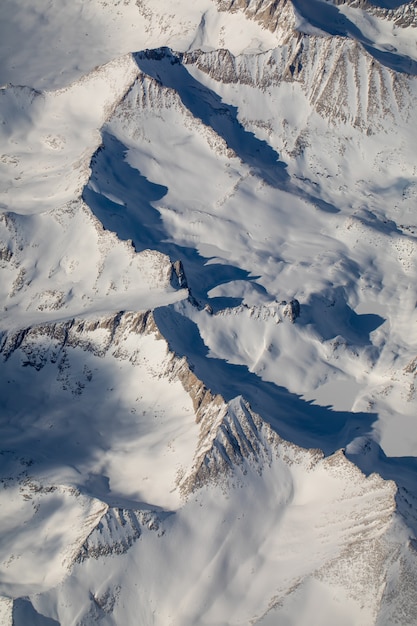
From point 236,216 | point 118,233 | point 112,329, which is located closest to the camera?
point 112,329

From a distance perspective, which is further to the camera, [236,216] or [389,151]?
[389,151]

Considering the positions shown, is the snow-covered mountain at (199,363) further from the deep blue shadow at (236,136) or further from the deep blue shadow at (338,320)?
the deep blue shadow at (236,136)

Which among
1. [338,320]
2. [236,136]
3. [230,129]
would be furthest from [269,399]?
[230,129]

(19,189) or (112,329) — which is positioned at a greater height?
(112,329)

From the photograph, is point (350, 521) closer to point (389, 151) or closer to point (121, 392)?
point (121, 392)

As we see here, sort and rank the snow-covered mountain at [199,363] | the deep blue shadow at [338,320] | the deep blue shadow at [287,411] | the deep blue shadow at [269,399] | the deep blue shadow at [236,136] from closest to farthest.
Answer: the snow-covered mountain at [199,363]
the deep blue shadow at [287,411]
the deep blue shadow at [269,399]
the deep blue shadow at [338,320]
the deep blue shadow at [236,136]

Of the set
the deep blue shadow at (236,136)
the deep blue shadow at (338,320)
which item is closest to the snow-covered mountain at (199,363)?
the deep blue shadow at (338,320)

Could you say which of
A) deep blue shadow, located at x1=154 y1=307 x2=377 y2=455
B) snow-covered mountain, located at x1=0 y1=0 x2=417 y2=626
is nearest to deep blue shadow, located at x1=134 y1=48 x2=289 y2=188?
snow-covered mountain, located at x1=0 y1=0 x2=417 y2=626

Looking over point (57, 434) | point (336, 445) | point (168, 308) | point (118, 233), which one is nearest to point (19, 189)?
point (118, 233)

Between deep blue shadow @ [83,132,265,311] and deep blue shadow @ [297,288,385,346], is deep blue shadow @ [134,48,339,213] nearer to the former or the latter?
deep blue shadow @ [83,132,265,311]
